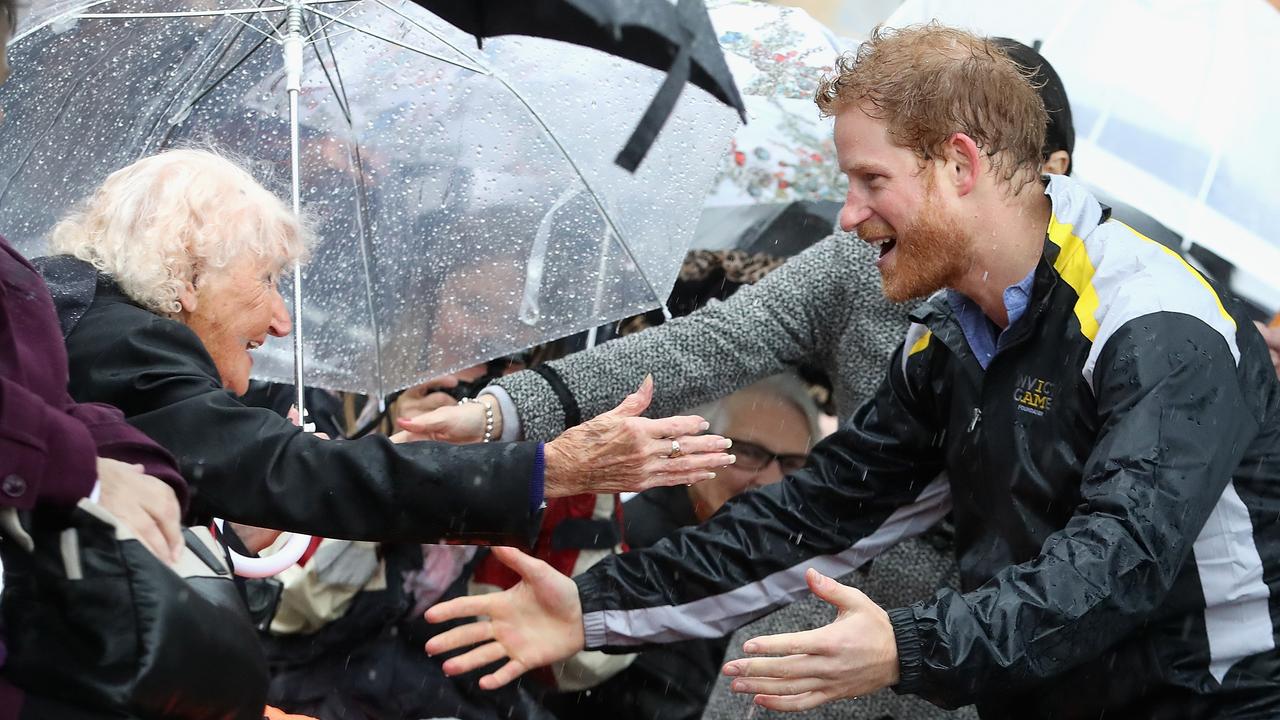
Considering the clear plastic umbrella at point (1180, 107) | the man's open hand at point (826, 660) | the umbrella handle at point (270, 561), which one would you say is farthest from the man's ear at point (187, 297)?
the clear plastic umbrella at point (1180, 107)

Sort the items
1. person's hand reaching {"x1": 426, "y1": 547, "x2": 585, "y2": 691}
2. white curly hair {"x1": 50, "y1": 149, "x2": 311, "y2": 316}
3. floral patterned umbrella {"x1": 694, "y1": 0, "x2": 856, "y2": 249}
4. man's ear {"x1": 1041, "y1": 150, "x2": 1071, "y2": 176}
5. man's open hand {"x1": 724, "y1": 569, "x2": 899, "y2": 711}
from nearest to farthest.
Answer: man's open hand {"x1": 724, "y1": 569, "x2": 899, "y2": 711} → white curly hair {"x1": 50, "y1": 149, "x2": 311, "y2": 316} → person's hand reaching {"x1": 426, "y1": 547, "x2": 585, "y2": 691} → man's ear {"x1": 1041, "y1": 150, "x2": 1071, "y2": 176} → floral patterned umbrella {"x1": 694, "y1": 0, "x2": 856, "y2": 249}

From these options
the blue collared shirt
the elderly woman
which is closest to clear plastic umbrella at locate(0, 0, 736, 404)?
the elderly woman

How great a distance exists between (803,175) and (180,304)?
262 centimetres

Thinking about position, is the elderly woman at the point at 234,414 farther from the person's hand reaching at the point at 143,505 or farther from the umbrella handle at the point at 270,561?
the person's hand reaching at the point at 143,505

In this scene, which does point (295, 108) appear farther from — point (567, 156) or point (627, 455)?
point (627, 455)

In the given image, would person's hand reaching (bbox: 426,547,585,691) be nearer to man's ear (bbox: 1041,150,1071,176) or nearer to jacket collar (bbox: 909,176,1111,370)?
jacket collar (bbox: 909,176,1111,370)

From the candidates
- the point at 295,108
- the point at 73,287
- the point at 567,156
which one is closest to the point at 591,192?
the point at 567,156

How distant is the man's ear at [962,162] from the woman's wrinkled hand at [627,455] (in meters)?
0.73

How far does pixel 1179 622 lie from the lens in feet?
8.13

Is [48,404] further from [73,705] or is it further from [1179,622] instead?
[1179,622]

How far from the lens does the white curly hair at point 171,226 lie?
2572 mm

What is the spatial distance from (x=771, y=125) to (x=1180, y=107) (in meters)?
1.29

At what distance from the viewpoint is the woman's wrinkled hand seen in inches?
101

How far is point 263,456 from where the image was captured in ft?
7.90
